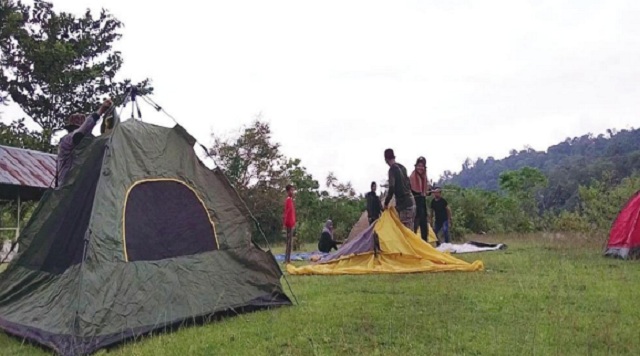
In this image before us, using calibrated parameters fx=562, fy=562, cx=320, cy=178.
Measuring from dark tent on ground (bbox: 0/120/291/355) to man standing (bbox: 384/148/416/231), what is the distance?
134 inches

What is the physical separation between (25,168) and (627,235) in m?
13.6

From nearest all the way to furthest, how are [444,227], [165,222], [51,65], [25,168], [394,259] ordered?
[165,222] < [394,259] < [444,227] < [25,168] < [51,65]

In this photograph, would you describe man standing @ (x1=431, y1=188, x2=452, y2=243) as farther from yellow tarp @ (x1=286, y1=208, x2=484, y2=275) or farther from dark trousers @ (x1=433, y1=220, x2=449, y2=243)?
yellow tarp @ (x1=286, y1=208, x2=484, y2=275)

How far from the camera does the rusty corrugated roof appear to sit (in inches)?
534

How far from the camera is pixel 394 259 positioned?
842cm

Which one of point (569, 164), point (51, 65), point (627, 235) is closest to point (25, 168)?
point (51, 65)

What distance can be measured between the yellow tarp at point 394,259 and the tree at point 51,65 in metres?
16.1

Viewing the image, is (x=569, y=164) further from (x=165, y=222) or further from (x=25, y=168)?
(x=165, y=222)

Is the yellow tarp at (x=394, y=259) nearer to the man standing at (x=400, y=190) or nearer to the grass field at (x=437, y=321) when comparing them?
the man standing at (x=400, y=190)

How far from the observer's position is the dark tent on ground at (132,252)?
448cm

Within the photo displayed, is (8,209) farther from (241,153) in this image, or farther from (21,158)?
(241,153)

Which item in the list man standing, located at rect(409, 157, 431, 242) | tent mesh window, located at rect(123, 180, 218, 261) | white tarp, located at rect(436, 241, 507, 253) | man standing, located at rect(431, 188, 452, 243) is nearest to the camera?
tent mesh window, located at rect(123, 180, 218, 261)

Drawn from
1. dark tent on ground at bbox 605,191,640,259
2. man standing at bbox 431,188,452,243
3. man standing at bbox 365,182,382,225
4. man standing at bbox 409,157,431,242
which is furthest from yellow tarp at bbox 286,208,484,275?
man standing at bbox 431,188,452,243

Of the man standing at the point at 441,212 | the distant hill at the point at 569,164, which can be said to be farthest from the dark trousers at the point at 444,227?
the distant hill at the point at 569,164
